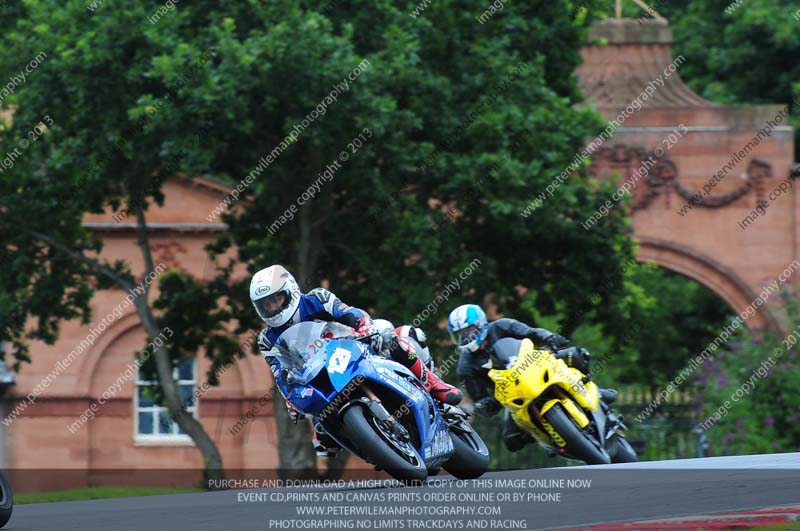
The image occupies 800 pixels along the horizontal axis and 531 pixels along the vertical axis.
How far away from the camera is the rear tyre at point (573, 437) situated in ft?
46.7

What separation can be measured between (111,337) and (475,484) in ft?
76.9

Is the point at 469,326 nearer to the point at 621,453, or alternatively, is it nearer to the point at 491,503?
the point at 621,453

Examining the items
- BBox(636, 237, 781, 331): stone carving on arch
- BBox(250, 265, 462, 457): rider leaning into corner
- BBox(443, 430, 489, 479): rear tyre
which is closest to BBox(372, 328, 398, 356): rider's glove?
BBox(250, 265, 462, 457): rider leaning into corner

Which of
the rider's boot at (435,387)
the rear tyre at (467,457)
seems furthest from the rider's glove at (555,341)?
the rider's boot at (435,387)

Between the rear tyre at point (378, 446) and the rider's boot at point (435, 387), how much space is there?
3.45 feet

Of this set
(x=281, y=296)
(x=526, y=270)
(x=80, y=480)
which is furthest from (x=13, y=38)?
(x=80, y=480)

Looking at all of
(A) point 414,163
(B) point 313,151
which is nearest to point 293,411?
(B) point 313,151

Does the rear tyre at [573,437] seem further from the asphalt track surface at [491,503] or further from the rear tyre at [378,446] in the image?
the rear tyre at [378,446]

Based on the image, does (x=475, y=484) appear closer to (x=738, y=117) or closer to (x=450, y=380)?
(x=450, y=380)

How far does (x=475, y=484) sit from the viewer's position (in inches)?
430

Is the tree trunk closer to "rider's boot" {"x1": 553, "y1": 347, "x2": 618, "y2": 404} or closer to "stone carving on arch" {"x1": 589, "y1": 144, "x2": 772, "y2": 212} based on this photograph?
"rider's boot" {"x1": 553, "y1": 347, "x2": 618, "y2": 404}

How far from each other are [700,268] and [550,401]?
18.1m

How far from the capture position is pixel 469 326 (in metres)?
14.6

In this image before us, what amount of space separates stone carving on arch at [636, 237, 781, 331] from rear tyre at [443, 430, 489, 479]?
1945 cm
